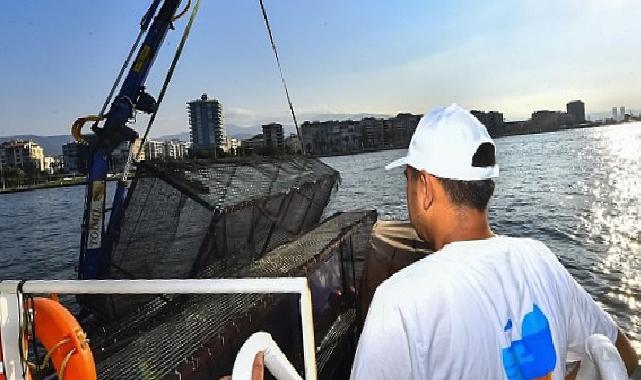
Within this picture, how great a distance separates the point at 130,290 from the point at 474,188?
5.68 ft

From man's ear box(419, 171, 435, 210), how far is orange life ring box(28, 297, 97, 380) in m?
2.11

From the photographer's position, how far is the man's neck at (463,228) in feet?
Answer: 6.07

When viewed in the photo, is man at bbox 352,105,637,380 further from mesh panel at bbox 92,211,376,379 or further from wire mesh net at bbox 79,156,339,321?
wire mesh net at bbox 79,156,339,321

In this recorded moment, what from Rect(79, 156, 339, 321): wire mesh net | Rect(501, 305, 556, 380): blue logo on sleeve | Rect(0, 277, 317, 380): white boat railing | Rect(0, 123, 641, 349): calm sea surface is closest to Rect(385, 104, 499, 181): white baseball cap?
Rect(501, 305, 556, 380): blue logo on sleeve

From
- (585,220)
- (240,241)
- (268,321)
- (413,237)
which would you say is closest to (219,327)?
(268,321)

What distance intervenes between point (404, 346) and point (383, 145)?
199 m

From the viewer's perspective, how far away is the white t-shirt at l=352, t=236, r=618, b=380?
157cm

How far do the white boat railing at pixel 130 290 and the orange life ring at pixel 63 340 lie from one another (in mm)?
111

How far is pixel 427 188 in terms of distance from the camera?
191 centimetres

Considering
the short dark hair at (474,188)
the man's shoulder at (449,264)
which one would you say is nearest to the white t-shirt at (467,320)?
the man's shoulder at (449,264)

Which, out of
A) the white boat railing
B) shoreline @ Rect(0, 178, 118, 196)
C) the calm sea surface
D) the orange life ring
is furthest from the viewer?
shoreline @ Rect(0, 178, 118, 196)

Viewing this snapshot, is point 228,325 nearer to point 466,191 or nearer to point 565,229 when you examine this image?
point 466,191

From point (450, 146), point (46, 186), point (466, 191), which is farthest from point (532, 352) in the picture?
point (46, 186)

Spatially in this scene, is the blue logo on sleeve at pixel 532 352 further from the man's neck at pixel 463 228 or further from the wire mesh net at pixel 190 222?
the wire mesh net at pixel 190 222
